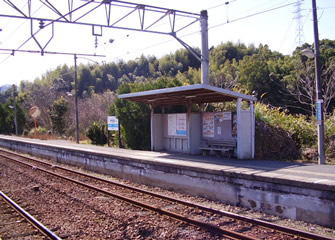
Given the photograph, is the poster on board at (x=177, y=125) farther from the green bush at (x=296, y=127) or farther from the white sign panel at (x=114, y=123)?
the white sign panel at (x=114, y=123)

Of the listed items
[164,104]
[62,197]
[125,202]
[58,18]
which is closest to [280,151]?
[164,104]

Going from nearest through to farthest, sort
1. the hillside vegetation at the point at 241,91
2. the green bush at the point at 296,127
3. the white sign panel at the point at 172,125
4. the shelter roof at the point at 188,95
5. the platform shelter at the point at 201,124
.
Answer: the shelter roof at the point at 188,95 < the platform shelter at the point at 201,124 < the hillside vegetation at the point at 241,91 < the green bush at the point at 296,127 < the white sign panel at the point at 172,125

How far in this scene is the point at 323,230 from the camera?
6.95 m

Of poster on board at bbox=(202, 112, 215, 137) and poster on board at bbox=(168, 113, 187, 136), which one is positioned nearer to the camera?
poster on board at bbox=(202, 112, 215, 137)

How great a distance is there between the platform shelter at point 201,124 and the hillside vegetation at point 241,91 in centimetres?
155

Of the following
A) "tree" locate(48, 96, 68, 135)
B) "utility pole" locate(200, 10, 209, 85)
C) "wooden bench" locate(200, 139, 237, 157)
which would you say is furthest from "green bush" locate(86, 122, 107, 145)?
"utility pole" locate(200, 10, 209, 85)

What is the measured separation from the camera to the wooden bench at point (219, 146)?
13586 millimetres

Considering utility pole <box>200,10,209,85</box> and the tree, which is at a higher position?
utility pole <box>200,10,209,85</box>

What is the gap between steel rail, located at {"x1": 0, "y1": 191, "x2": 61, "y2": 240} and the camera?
7050mm

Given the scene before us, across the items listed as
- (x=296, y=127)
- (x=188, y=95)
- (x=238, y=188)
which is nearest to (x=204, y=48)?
(x=188, y=95)

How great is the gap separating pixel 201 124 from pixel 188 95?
1722mm

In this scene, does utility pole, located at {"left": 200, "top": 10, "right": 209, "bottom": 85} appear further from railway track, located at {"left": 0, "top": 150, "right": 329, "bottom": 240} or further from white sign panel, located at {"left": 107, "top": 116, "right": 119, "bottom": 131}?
white sign panel, located at {"left": 107, "top": 116, "right": 119, "bottom": 131}

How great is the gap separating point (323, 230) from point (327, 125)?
9671 mm

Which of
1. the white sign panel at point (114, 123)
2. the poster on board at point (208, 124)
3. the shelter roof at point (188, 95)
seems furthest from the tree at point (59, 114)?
the poster on board at point (208, 124)
